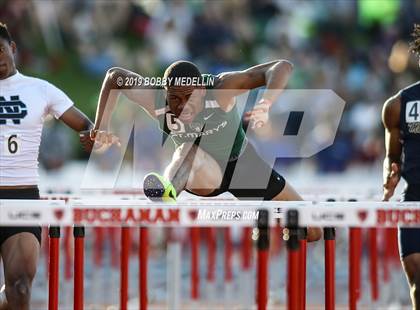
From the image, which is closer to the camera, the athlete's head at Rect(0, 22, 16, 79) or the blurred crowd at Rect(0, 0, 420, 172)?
the athlete's head at Rect(0, 22, 16, 79)

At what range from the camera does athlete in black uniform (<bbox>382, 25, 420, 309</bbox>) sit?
284 inches

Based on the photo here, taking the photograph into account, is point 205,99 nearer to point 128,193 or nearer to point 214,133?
point 214,133

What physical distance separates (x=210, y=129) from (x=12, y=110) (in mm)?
1581

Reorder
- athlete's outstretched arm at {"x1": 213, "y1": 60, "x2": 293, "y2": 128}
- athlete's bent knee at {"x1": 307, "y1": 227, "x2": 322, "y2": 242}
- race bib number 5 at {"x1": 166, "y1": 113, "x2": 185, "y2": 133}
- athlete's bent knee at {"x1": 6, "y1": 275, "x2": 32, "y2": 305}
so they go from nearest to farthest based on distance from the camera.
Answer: athlete's bent knee at {"x1": 6, "y1": 275, "x2": 32, "y2": 305} < athlete's outstretched arm at {"x1": 213, "y1": 60, "x2": 293, "y2": 128} < race bib number 5 at {"x1": 166, "y1": 113, "x2": 185, "y2": 133} < athlete's bent knee at {"x1": 307, "y1": 227, "x2": 322, "y2": 242}

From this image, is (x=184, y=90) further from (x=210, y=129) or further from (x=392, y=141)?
(x=392, y=141)

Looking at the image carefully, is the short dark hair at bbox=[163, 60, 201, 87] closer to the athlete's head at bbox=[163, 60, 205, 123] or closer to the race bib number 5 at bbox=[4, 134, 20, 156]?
the athlete's head at bbox=[163, 60, 205, 123]

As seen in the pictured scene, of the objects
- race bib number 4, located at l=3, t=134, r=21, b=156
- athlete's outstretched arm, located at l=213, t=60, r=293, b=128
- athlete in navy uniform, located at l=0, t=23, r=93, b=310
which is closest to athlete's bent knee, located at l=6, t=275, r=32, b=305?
athlete in navy uniform, located at l=0, t=23, r=93, b=310

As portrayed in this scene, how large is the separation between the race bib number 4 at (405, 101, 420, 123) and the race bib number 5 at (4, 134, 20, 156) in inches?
101

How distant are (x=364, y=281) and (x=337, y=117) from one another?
3.80m

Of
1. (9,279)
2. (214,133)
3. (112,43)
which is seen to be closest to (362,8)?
(112,43)

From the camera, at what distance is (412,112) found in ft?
24.5

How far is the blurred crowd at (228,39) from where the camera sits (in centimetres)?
1864

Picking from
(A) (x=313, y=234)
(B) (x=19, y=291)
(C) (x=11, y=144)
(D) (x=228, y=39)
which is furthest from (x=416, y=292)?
(D) (x=228, y=39)

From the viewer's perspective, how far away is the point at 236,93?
26.4ft
